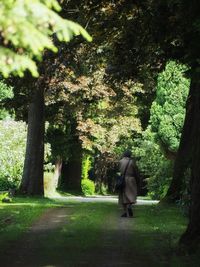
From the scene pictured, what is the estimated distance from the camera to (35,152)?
29953 millimetres

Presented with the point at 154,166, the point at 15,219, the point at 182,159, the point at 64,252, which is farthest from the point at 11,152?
the point at 64,252

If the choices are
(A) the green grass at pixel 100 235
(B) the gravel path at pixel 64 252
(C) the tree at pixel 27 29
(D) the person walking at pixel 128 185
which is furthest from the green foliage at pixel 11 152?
(C) the tree at pixel 27 29

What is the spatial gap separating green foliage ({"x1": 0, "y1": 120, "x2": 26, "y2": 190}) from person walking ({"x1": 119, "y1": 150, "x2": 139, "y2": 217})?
61.9 ft

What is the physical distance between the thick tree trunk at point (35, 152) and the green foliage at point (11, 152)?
23.1ft

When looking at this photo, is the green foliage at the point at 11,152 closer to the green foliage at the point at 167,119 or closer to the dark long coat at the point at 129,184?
the green foliage at the point at 167,119

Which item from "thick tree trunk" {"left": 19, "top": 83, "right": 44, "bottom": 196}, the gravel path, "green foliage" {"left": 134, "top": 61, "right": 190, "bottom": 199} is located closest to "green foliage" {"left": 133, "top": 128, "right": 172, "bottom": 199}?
"green foliage" {"left": 134, "top": 61, "right": 190, "bottom": 199}

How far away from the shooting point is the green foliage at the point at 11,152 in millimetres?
36781

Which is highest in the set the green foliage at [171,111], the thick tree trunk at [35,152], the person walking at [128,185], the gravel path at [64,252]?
the green foliage at [171,111]

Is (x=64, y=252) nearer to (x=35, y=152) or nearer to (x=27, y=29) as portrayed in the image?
(x=27, y=29)

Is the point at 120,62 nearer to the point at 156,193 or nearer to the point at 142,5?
the point at 142,5

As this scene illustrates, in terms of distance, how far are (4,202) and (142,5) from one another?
13.4 meters

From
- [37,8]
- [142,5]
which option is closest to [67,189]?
[142,5]

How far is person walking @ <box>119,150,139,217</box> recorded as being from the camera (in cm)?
1825

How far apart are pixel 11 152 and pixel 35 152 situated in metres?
7.99
